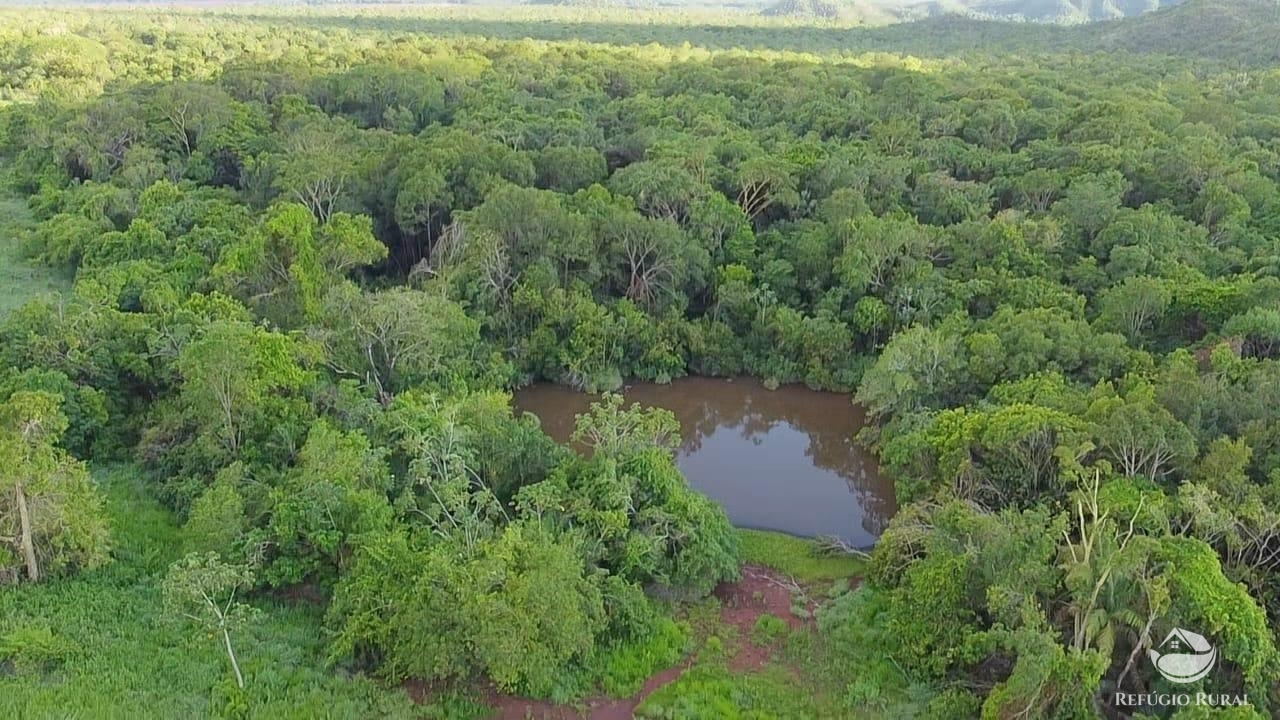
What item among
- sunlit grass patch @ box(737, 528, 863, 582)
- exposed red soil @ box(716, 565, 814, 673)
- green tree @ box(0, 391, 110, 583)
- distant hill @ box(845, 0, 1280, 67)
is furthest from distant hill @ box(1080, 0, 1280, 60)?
green tree @ box(0, 391, 110, 583)

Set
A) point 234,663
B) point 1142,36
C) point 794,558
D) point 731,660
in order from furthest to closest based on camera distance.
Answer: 1. point 1142,36
2. point 794,558
3. point 731,660
4. point 234,663

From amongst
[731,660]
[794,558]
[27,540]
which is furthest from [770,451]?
[27,540]

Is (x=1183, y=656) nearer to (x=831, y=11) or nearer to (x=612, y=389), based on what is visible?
(x=612, y=389)

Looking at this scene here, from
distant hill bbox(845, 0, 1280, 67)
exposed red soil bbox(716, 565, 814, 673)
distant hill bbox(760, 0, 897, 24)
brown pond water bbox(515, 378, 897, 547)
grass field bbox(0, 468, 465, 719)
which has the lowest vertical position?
brown pond water bbox(515, 378, 897, 547)

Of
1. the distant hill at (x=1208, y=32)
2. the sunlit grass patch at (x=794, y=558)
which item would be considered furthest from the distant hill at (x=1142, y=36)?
the sunlit grass patch at (x=794, y=558)

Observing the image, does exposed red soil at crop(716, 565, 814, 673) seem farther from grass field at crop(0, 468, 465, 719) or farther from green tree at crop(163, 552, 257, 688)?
green tree at crop(163, 552, 257, 688)

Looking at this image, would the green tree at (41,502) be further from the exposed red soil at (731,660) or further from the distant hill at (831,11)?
the distant hill at (831,11)

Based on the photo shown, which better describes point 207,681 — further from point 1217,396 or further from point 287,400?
point 1217,396
